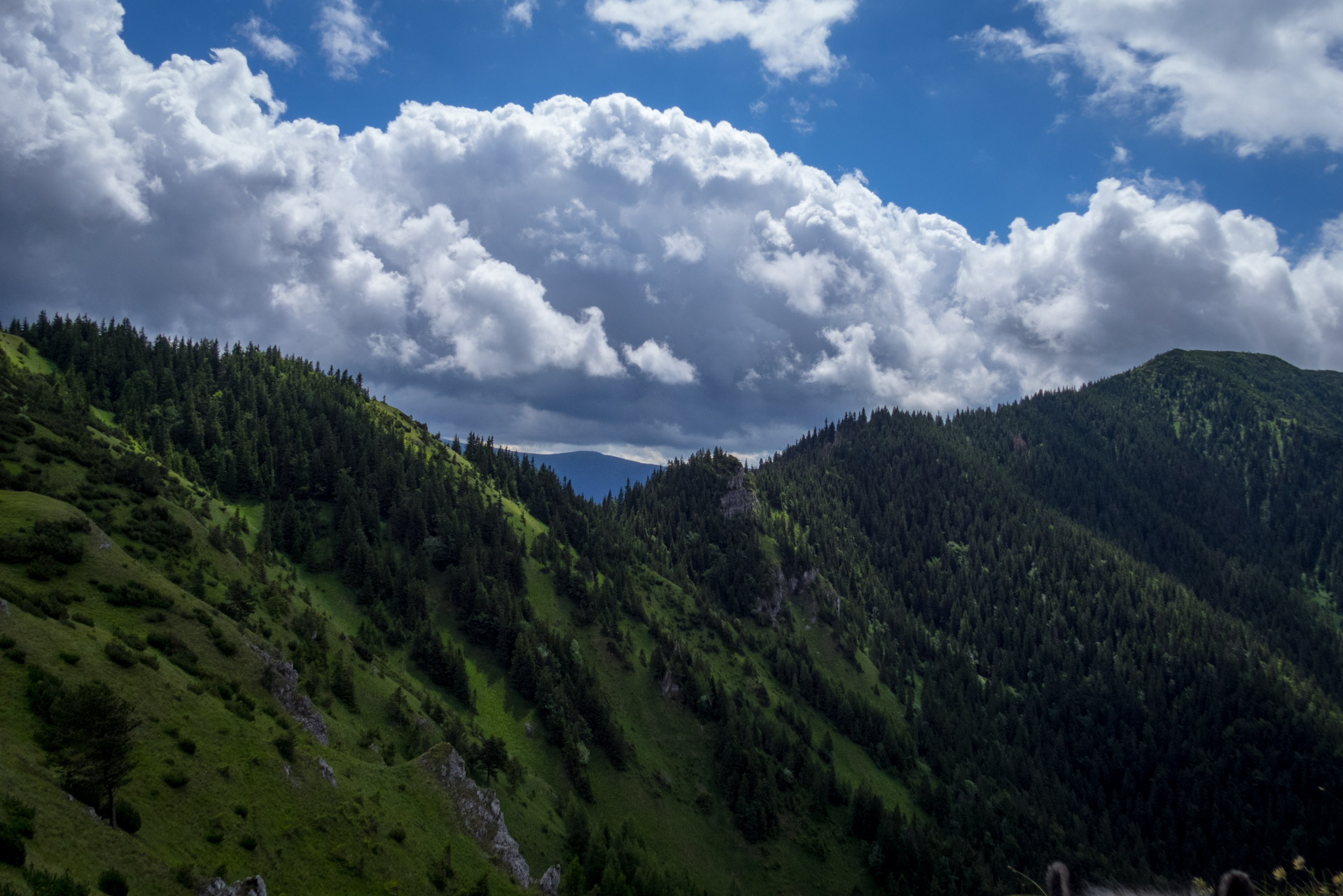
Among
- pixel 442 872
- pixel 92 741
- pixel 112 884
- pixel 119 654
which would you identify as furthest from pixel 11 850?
pixel 442 872

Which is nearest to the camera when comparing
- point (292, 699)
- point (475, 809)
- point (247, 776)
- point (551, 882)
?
point (247, 776)

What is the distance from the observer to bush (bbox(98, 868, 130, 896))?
110ft

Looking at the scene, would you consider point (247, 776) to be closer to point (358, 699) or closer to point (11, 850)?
point (11, 850)

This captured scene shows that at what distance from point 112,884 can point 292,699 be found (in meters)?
35.7

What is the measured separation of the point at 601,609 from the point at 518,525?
41.7 m

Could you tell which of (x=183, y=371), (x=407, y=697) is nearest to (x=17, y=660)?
(x=407, y=697)

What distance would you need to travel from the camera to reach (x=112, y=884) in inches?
1321

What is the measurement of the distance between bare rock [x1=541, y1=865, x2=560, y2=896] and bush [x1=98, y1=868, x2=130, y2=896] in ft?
187

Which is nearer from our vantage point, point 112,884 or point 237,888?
point 112,884

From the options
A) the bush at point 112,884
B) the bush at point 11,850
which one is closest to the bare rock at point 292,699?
the bush at point 112,884

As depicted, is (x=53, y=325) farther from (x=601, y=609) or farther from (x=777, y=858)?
(x=777, y=858)

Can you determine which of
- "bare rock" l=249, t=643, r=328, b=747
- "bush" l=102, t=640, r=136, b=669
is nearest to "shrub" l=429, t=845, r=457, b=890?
"bare rock" l=249, t=643, r=328, b=747

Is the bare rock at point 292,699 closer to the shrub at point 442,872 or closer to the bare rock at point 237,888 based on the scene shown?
the shrub at point 442,872

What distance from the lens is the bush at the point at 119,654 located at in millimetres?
50906
